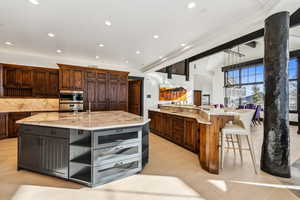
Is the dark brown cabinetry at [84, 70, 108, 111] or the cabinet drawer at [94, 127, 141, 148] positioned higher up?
the dark brown cabinetry at [84, 70, 108, 111]

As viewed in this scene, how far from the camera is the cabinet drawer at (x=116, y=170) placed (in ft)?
6.63

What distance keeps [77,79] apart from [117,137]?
3.53 meters

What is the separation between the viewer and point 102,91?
5.38 metres

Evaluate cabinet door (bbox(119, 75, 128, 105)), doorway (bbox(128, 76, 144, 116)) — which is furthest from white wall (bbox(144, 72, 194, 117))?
cabinet door (bbox(119, 75, 128, 105))

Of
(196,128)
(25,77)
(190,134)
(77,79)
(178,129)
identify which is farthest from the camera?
(77,79)

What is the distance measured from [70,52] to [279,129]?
19.1 feet

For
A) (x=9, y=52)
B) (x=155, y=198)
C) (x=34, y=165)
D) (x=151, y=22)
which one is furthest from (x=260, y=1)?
(x=9, y=52)

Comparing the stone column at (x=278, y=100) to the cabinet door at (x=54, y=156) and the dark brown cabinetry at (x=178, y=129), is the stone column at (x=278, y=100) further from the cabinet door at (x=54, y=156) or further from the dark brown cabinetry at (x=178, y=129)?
the cabinet door at (x=54, y=156)

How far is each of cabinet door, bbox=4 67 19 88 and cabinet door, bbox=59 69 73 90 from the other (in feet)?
4.78

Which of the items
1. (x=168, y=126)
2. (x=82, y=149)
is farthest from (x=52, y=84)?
(x=168, y=126)

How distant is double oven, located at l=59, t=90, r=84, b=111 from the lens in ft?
15.1

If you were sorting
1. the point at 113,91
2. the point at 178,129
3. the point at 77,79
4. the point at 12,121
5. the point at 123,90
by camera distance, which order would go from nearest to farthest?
the point at 178,129
the point at 12,121
the point at 77,79
the point at 113,91
the point at 123,90

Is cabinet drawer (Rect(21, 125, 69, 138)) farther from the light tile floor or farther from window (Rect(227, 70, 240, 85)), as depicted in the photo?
window (Rect(227, 70, 240, 85))

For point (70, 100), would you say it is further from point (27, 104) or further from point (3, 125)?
point (3, 125)
